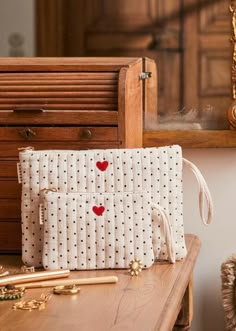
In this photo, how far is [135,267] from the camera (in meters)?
1.73

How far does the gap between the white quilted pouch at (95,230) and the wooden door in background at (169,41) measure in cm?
54

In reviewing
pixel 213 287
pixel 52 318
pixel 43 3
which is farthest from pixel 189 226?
pixel 52 318

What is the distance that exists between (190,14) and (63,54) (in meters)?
0.33

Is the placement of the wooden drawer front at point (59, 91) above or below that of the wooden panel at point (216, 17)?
below

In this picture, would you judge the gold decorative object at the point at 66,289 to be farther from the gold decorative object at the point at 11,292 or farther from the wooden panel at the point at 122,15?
the wooden panel at the point at 122,15

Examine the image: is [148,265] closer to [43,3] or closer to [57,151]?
[57,151]

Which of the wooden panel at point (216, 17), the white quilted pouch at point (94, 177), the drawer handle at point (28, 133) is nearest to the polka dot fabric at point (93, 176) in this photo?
the white quilted pouch at point (94, 177)

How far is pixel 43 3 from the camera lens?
2.31 meters

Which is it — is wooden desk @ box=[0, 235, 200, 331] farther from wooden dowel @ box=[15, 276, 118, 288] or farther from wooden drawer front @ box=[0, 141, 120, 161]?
wooden drawer front @ box=[0, 141, 120, 161]

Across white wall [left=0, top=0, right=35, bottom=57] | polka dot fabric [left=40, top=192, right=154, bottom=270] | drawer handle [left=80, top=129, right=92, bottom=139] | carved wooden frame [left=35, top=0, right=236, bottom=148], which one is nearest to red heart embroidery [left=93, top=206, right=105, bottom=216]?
polka dot fabric [left=40, top=192, right=154, bottom=270]

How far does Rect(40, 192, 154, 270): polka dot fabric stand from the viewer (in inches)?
69.3

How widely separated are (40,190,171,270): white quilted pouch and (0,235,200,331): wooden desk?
0.10 feet

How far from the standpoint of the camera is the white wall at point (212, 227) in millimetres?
2287

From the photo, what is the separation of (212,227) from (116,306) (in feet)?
2.78
